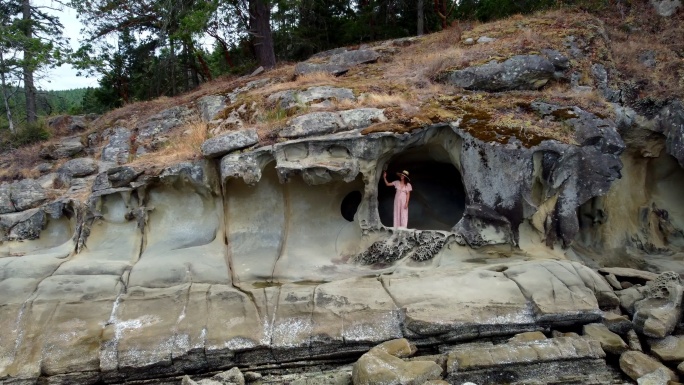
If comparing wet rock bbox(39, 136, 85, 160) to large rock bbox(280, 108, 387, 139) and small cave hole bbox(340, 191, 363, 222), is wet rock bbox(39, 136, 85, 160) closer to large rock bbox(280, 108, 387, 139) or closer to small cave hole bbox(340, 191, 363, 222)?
large rock bbox(280, 108, 387, 139)

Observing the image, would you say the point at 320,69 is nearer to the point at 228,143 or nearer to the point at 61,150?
the point at 228,143

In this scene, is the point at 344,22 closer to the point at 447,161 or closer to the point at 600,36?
the point at 600,36

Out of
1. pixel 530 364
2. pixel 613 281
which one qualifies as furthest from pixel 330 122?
pixel 613 281

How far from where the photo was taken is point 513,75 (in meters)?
11.8

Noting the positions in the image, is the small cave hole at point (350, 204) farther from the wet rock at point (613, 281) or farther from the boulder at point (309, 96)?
the wet rock at point (613, 281)

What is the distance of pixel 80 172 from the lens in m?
14.6

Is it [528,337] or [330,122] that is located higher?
[330,122]

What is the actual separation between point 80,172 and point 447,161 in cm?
1064

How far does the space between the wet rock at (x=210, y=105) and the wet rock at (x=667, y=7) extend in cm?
1423

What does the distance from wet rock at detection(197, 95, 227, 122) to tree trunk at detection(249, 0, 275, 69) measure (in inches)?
125

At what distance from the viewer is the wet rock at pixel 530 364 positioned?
7.14 m

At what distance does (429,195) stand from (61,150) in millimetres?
12365

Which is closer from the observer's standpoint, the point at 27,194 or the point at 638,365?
the point at 638,365

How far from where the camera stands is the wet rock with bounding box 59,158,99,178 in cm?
1460
